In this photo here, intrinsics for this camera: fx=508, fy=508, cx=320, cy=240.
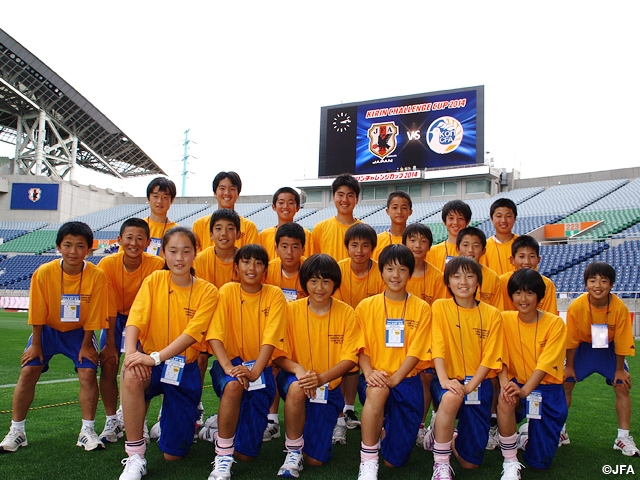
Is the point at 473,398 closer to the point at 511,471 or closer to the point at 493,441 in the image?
the point at 511,471

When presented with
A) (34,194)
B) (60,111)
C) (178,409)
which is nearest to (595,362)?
(178,409)

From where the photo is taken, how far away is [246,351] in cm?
335

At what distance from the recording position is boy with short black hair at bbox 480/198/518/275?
437 cm

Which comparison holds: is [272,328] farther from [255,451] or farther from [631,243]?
[631,243]

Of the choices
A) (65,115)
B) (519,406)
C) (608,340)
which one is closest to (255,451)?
(519,406)

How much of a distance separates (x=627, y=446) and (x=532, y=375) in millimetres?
1004

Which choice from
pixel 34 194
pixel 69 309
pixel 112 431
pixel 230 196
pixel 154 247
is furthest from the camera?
pixel 34 194

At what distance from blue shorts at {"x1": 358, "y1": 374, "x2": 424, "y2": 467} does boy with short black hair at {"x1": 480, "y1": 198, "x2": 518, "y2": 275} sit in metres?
1.70

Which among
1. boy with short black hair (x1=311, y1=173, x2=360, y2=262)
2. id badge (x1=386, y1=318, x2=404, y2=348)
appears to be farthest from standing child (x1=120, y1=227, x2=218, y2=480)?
boy with short black hair (x1=311, y1=173, x2=360, y2=262)

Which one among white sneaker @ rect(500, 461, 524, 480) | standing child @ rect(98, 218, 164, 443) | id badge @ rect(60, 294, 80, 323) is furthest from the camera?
standing child @ rect(98, 218, 164, 443)

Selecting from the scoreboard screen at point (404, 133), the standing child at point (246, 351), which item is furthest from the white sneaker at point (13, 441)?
the scoreboard screen at point (404, 133)

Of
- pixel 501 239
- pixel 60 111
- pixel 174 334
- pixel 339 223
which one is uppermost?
pixel 60 111

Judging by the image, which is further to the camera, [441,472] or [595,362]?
[595,362]

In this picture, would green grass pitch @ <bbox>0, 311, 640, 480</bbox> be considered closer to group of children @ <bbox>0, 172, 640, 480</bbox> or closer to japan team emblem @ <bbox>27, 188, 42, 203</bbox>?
group of children @ <bbox>0, 172, 640, 480</bbox>
